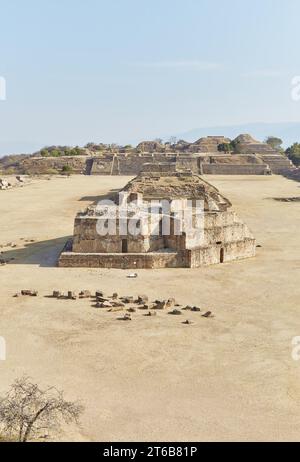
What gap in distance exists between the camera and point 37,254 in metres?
22.9

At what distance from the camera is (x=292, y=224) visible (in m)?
31.7

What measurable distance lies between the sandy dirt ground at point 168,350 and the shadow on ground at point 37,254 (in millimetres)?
87

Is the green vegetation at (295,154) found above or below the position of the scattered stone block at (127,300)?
above

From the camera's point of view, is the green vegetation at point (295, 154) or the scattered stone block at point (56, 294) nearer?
the scattered stone block at point (56, 294)

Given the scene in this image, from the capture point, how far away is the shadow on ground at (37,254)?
70.4ft

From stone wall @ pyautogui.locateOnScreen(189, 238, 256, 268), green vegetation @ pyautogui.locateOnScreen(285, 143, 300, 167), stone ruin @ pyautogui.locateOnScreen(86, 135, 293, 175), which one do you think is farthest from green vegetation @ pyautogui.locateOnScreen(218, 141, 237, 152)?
stone wall @ pyautogui.locateOnScreen(189, 238, 256, 268)

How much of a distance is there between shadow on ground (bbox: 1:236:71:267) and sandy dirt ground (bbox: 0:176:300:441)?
0.09 m

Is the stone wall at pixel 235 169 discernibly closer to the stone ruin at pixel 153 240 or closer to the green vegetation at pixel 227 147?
the green vegetation at pixel 227 147

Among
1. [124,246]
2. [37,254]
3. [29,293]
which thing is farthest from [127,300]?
[37,254]

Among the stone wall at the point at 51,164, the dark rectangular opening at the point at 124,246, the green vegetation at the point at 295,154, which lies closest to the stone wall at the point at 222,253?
the dark rectangular opening at the point at 124,246

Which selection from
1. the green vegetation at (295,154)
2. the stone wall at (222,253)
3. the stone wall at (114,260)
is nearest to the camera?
the stone wall at (114,260)

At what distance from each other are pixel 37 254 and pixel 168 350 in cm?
1166

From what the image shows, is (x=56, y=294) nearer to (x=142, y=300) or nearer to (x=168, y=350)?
(x=142, y=300)
